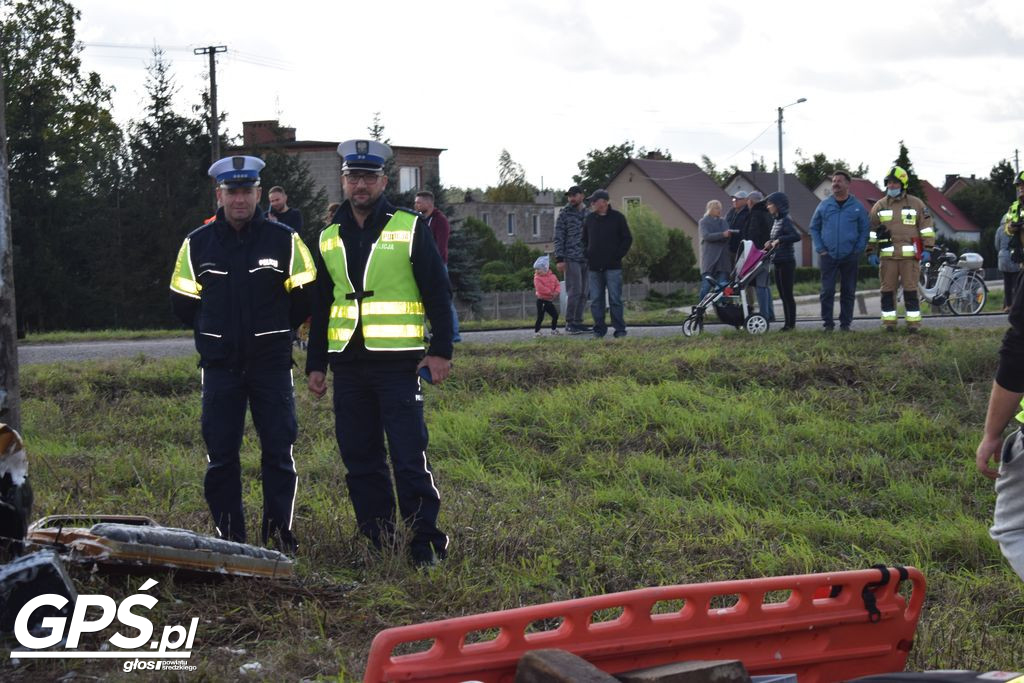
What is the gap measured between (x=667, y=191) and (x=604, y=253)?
57778mm

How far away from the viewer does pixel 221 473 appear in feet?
20.9

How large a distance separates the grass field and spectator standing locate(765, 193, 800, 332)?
4.86 feet

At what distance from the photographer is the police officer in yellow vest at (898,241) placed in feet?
46.4

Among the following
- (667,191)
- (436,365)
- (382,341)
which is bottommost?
(436,365)

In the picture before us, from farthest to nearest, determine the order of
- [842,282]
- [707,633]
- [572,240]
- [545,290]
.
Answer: [545,290] < [572,240] < [842,282] < [707,633]

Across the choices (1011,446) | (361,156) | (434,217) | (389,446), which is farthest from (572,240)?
(1011,446)

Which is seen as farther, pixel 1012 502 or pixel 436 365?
pixel 436 365

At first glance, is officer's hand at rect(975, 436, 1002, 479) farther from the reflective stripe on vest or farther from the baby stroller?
the baby stroller

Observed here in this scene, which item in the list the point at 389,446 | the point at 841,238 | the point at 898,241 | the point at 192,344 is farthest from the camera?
the point at 192,344

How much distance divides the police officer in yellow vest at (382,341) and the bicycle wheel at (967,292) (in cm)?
1690

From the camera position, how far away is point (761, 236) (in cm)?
1630

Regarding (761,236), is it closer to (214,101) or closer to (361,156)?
(361,156)

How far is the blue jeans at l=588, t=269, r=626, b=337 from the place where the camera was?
15.9 metres

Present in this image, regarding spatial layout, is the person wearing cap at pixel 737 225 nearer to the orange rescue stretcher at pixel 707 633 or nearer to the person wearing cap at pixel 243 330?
the person wearing cap at pixel 243 330
